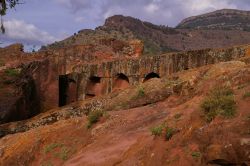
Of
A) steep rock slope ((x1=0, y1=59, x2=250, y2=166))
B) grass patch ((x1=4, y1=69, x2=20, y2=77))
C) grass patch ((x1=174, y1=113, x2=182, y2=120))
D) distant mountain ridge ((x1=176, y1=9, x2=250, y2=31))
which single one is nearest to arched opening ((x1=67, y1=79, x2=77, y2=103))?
grass patch ((x1=4, y1=69, x2=20, y2=77))

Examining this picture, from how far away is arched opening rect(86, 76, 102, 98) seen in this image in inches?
1092

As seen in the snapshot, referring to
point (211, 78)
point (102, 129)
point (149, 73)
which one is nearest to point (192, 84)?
point (211, 78)

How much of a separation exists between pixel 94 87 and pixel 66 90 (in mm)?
2701

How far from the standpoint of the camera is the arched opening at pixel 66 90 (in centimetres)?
2972

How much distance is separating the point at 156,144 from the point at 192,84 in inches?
196

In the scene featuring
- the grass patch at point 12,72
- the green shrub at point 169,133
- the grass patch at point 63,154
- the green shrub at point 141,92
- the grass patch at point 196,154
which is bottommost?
the grass patch at point 63,154

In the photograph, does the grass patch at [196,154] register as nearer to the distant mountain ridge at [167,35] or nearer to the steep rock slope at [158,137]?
the steep rock slope at [158,137]

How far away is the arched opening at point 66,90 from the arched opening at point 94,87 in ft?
4.61

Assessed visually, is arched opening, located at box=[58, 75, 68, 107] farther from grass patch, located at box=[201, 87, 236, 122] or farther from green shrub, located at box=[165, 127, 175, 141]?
grass patch, located at box=[201, 87, 236, 122]

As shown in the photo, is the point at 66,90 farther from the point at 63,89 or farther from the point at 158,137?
the point at 158,137

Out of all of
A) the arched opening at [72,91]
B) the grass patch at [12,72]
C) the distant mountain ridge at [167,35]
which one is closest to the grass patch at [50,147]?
the grass patch at [12,72]

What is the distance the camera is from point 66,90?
30062mm

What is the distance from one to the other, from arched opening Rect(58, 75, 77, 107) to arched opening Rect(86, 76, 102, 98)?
140 centimetres

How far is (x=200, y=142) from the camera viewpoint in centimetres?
823
